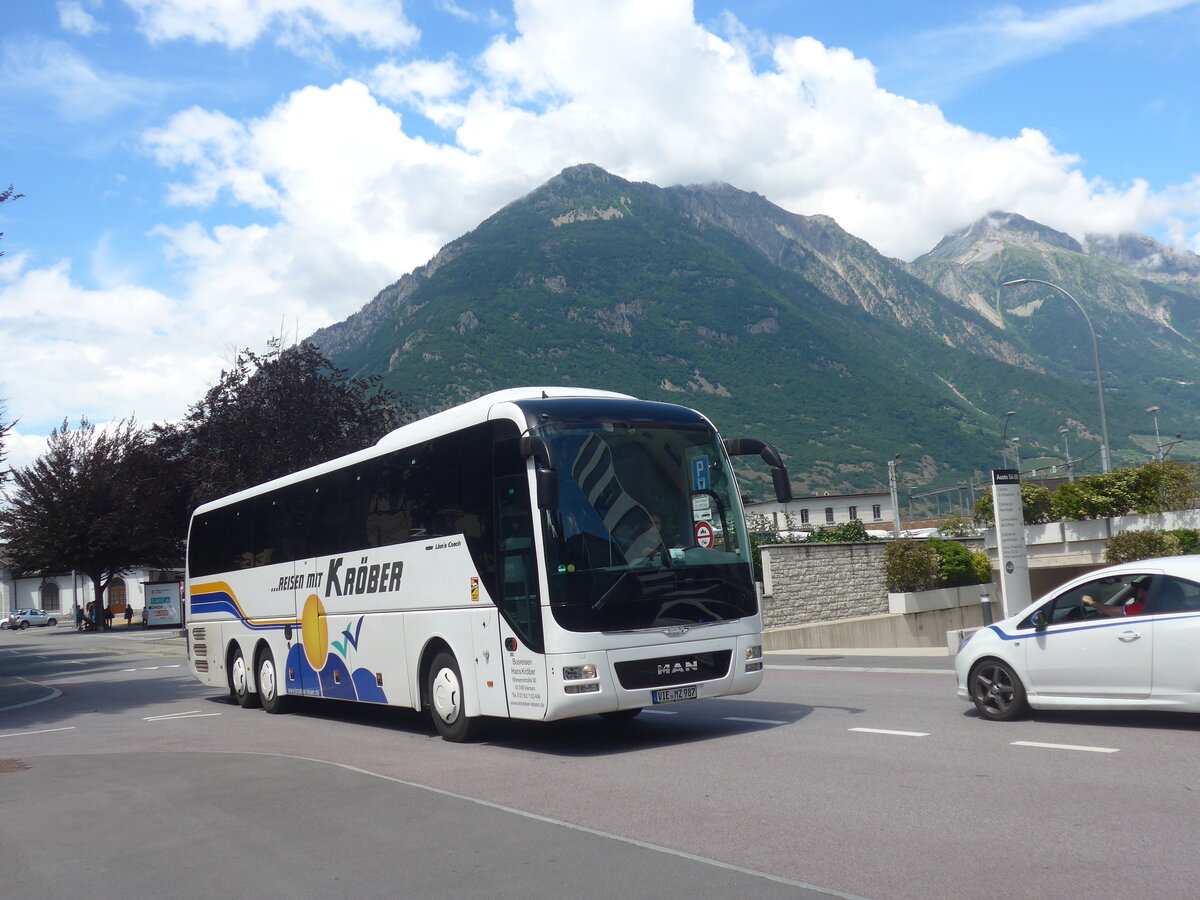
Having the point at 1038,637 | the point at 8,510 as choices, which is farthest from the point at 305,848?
the point at 8,510

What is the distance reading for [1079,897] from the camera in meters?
5.20

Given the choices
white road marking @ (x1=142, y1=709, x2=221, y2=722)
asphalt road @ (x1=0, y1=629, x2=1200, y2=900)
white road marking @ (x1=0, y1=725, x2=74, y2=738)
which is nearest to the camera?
asphalt road @ (x1=0, y1=629, x2=1200, y2=900)

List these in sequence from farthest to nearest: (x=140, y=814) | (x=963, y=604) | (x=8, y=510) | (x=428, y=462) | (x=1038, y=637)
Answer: (x=8, y=510), (x=963, y=604), (x=428, y=462), (x=1038, y=637), (x=140, y=814)

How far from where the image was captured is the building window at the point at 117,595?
82250 mm

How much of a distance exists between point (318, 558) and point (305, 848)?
26.6 ft

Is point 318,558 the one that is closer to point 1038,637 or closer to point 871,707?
point 871,707

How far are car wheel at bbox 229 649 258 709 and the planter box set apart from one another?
58.7 feet

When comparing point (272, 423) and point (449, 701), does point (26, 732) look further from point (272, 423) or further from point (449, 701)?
point (272, 423)

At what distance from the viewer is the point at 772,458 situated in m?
11.6

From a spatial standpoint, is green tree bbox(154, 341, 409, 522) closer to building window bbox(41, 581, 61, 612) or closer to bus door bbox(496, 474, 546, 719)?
bus door bbox(496, 474, 546, 719)

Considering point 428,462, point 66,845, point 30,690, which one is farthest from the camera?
point 30,690

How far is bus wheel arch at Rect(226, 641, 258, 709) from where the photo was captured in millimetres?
17750

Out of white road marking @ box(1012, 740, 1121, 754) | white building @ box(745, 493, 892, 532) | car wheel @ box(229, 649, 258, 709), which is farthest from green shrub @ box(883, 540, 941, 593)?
white building @ box(745, 493, 892, 532)

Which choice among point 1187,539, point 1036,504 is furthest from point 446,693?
point 1036,504
